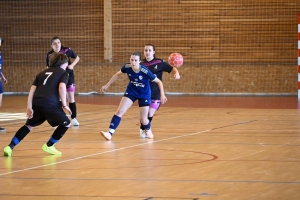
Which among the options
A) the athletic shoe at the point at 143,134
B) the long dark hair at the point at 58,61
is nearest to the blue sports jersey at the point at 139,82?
the athletic shoe at the point at 143,134

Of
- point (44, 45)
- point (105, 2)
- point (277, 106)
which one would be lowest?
point (277, 106)

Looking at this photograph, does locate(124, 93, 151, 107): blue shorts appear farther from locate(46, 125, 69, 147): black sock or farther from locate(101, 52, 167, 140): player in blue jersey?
locate(46, 125, 69, 147): black sock

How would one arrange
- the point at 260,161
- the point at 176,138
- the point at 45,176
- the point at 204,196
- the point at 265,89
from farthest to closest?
the point at 265,89 < the point at 176,138 < the point at 260,161 < the point at 45,176 < the point at 204,196

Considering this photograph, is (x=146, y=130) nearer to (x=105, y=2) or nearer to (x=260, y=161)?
(x=260, y=161)

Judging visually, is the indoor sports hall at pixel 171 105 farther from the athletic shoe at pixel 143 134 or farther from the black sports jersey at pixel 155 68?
the black sports jersey at pixel 155 68

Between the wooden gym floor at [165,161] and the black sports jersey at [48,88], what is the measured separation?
0.76 m

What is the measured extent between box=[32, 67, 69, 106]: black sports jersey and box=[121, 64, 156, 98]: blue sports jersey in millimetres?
1991

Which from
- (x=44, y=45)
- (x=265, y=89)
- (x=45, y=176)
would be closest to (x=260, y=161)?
(x=45, y=176)

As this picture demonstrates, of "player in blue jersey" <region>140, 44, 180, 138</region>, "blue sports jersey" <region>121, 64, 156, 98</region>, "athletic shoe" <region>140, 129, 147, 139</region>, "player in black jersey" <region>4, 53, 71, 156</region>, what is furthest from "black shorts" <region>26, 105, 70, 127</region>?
"player in blue jersey" <region>140, 44, 180, 138</region>

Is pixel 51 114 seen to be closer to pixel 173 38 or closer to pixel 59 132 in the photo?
pixel 59 132

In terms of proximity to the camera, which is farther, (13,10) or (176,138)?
(13,10)

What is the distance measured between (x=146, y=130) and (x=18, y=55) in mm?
12330

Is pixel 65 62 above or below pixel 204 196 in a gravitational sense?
above

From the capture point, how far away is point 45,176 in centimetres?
725
